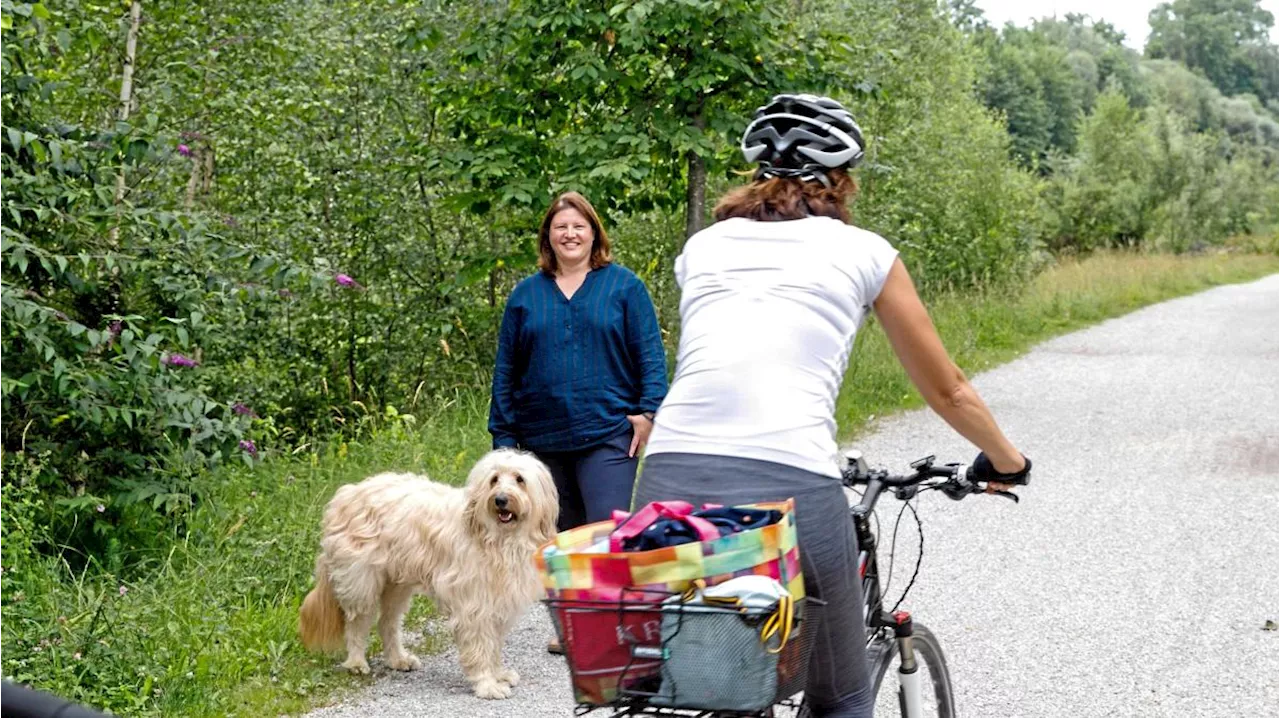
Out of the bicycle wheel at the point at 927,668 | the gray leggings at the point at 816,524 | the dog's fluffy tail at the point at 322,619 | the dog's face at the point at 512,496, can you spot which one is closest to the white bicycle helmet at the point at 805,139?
the gray leggings at the point at 816,524

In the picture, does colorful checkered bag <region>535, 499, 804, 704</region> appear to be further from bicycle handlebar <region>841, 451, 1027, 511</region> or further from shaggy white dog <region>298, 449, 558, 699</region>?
shaggy white dog <region>298, 449, 558, 699</region>

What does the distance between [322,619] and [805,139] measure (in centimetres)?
400

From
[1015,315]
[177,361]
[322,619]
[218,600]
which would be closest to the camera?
[322,619]

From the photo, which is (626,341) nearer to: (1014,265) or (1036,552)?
(1036,552)

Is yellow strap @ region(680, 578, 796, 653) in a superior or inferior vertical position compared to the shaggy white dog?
superior

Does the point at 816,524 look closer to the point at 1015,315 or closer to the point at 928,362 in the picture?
the point at 928,362

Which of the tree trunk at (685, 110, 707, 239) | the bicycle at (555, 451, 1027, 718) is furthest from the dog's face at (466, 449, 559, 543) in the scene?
the tree trunk at (685, 110, 707, 239)

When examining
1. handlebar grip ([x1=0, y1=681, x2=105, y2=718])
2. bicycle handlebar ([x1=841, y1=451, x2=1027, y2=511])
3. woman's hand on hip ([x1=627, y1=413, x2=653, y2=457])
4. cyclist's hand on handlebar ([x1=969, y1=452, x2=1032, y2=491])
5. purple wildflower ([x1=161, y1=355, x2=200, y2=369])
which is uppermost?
handlebar grip ([x1=0, y1=681, x2=105, y2=718])

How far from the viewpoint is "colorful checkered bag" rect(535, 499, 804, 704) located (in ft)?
9.02

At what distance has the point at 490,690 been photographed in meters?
6.22

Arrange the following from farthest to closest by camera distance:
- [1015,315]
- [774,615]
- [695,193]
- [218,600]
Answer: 1. [1015,315]
2. [695,193]
3. [218,600]
4. [774,615]

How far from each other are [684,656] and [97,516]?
6062 mm

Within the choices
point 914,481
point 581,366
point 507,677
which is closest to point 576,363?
point 581,366

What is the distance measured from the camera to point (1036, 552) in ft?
28.9
